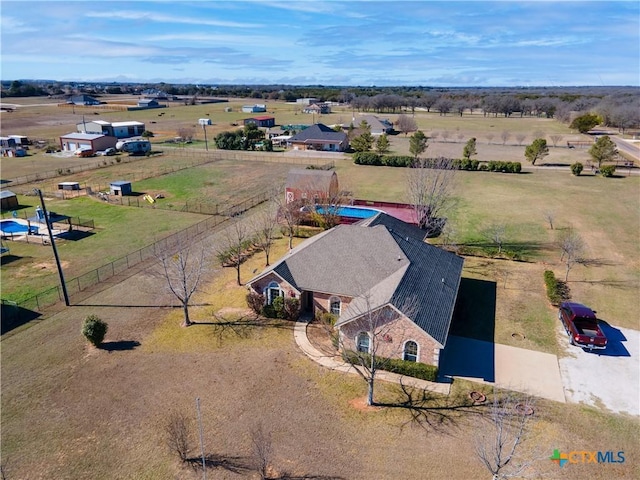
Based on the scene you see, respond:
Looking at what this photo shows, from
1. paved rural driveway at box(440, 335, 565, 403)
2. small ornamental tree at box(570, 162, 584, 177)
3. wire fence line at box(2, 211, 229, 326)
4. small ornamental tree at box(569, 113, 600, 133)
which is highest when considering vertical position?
small ornamental tree at box(569, 113, 600, 133)

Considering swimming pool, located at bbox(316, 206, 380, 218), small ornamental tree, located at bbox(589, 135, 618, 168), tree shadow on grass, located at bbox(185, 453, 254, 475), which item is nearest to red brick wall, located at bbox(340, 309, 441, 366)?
tree shadow on grass, located at bbox(185, 453, 254, 475)

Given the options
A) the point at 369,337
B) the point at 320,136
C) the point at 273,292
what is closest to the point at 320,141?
the point at 320,136

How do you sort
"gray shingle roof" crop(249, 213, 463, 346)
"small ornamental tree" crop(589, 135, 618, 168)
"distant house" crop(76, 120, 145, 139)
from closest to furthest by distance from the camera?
"gray shingle roof" crop(249, 213, 463, 346), "small ornamental tree" crop(589, 135, 618, 168), "distant house" crop(76, 120, 145, 139)

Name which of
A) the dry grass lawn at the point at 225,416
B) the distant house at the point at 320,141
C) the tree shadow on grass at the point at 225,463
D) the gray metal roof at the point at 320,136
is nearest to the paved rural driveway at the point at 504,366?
the dry grass lawn at the point at 225,416

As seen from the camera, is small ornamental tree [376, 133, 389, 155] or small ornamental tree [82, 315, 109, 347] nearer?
small ornamental tree [82, 315, 109, 347]

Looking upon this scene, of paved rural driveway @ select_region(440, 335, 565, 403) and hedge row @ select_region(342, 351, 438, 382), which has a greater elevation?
hedge row @ select_region(342, 351, 438, 382)

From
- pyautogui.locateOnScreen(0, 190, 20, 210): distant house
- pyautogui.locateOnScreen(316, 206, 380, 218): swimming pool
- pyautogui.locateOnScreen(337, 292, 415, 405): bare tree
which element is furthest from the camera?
pyautogui.locateOnScreen(0, 190, 20, 210): distant house

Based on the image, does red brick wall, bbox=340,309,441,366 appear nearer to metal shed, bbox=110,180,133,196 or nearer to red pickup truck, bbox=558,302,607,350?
red pickup truck, bbox=558,302,607,350

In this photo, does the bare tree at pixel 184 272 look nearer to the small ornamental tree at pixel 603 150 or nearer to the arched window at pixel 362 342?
the arched window at pixel 362 342
